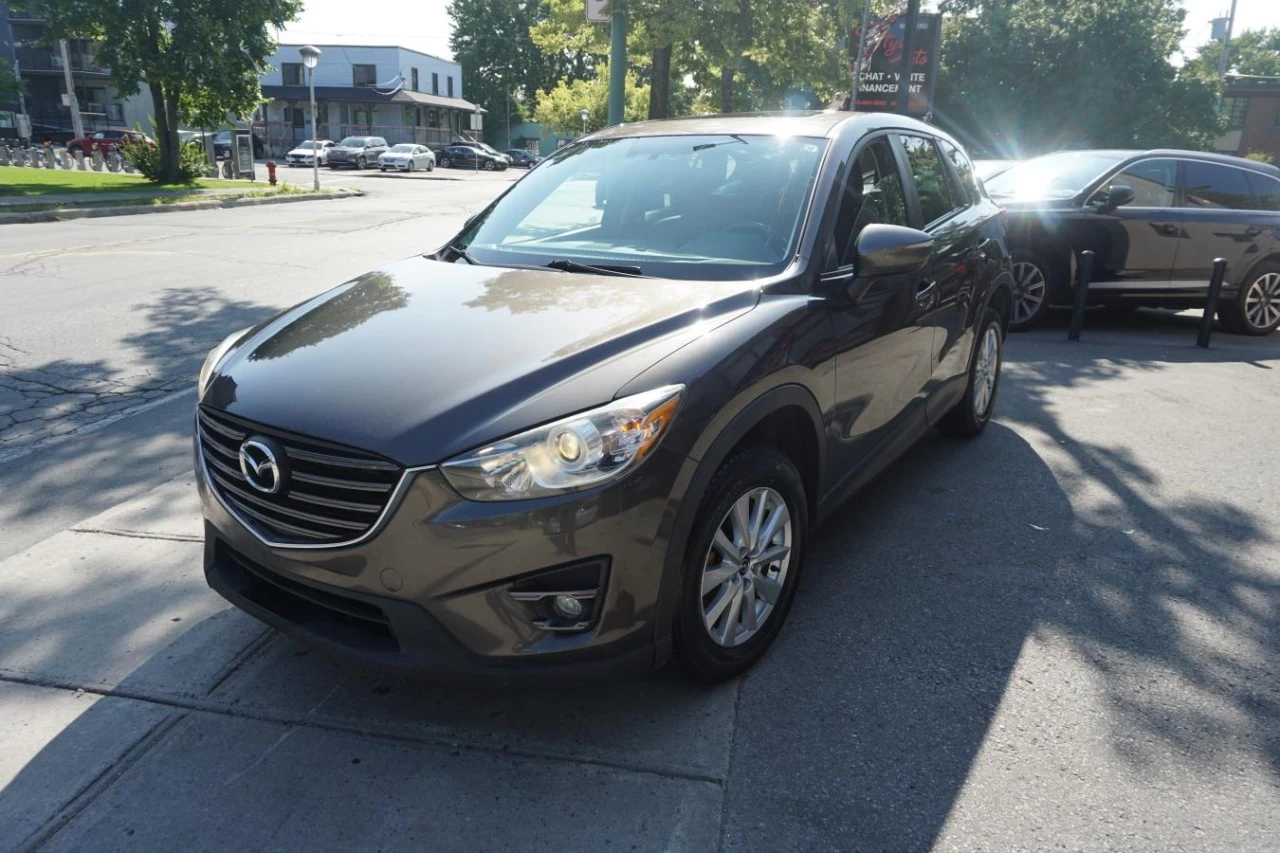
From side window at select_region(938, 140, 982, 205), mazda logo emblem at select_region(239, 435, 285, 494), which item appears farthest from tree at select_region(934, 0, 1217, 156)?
mazda logo emblem at select_region(239, 435, 285, 494)

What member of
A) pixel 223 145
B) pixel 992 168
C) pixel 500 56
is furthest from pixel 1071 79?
pixel 500 56

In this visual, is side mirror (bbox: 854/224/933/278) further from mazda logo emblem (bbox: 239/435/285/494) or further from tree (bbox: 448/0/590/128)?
tree (bbox: 448/0/590/128)

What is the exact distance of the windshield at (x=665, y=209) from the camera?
3.54 metres

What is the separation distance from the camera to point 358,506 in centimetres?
251

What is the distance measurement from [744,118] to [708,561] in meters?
2.39

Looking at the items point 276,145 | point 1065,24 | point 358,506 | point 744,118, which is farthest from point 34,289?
point 276,145

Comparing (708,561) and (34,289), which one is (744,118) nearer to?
(708,561)

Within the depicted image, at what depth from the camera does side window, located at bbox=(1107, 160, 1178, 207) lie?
904cm

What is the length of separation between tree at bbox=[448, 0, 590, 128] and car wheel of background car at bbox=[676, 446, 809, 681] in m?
86.1

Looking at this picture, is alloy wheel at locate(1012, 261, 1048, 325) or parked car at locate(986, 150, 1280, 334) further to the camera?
alloy wheel at locate(1012, 261, 1048, 325)

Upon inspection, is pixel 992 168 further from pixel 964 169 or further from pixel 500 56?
pixel 500 56

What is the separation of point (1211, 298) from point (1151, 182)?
1.24 m

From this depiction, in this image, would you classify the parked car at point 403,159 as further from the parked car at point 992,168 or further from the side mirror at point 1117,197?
the side mirror at point 1117,197

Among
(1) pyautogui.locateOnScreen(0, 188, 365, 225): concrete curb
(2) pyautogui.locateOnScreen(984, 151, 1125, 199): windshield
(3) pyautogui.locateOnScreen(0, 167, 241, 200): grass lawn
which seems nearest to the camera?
(2) pyautogui.locateOnScreen(984, 151, 1125, 199): windshield
